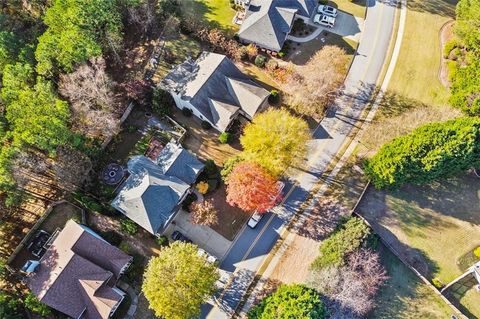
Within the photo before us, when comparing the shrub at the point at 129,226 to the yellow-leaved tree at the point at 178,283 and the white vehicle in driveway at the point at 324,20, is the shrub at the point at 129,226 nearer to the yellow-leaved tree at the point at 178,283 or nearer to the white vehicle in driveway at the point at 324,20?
the yellow-leaved tree at the point at 178,283

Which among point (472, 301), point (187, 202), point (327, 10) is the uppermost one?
point (327, 10)

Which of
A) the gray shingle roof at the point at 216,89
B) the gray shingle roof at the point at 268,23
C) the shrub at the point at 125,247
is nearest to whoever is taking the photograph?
the shrub at the point at 125,247

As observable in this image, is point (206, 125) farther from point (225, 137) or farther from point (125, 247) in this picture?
point (125, 247)

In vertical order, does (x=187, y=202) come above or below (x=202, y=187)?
below

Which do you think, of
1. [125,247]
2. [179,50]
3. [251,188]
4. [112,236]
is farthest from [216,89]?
[125,247]

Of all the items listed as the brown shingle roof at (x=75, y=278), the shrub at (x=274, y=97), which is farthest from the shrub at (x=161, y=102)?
the brown shingle roof at (x=75, y=278)

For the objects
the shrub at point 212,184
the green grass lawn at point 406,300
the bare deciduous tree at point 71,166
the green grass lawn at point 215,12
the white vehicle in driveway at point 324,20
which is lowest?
the green grass lawn at point 406,300
